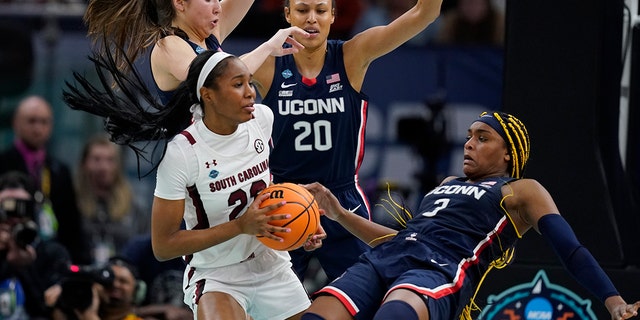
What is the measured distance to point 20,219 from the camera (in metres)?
9.73

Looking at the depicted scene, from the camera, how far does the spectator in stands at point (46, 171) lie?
443 inches

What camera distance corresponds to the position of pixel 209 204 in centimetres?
658

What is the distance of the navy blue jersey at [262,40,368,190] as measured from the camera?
7629 millimetres

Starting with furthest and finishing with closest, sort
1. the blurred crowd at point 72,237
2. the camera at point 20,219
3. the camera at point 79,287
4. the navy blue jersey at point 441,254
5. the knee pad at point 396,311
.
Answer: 1. the camera at point 20,219
2. the blurred crowd at point 72,237
3. the camera at point 79,287
4. the navy blue jersey at point 441,254
5. the knee pad at point 396,311

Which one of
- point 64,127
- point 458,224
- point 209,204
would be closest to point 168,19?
point 209,204

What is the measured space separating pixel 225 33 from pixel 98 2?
866 millimetres

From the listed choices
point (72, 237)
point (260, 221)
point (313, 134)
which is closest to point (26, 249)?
point (72, 237)

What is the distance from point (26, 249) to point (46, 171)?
1.84 meters

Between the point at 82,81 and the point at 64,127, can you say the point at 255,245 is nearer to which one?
the point at 82,81

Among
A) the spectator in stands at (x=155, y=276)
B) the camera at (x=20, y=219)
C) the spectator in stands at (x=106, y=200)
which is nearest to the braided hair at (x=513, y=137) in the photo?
the spectator in stands at (x=155, y=276)

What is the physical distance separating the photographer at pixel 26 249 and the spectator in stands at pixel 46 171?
1.11 metres

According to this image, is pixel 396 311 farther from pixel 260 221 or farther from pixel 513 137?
pixel 513 137

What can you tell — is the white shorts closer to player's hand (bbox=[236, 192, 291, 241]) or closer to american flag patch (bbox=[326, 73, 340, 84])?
player's hand (bbox=[236, 192, 291, 241])

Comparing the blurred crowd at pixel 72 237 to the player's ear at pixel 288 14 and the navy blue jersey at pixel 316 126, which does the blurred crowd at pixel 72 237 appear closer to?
the navy blue jersey at pixel 316 126
